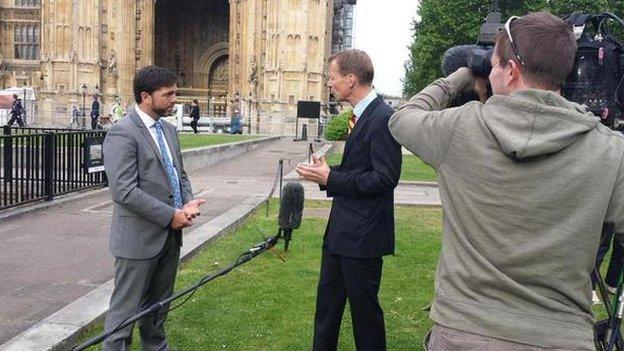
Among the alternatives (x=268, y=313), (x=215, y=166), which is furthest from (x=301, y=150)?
(x=268, y=313)

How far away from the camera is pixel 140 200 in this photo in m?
3.91

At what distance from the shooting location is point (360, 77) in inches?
158

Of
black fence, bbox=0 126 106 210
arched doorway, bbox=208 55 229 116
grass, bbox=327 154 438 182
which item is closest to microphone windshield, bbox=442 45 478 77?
black fence, bbox=0 126 106 210

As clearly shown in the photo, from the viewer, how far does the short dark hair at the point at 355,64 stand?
13.1ft

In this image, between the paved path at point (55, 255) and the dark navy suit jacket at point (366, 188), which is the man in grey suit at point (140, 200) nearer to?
the dark navy suit jacket at point (366, 188)

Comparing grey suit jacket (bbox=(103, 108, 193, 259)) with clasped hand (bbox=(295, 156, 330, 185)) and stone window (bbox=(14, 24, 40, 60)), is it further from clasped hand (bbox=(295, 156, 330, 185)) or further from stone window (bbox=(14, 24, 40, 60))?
stone window (bbox=(14, 24, 40, 60))

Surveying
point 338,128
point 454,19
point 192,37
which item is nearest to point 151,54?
point 192,37

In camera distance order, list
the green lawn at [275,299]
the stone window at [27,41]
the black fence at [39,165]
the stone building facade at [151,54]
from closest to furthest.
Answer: the green lawn at [275,299], the black fence at [39,165], the stone building facade at [151,54], the stone window at [27,41]

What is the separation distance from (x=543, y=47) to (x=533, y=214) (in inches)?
21.0

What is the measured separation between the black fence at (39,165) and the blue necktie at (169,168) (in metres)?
6.74

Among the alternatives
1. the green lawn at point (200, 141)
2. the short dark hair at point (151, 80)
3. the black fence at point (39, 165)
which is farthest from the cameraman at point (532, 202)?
the green lawn at point (200, 141)

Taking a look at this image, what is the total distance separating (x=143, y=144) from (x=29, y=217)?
23.3 feet

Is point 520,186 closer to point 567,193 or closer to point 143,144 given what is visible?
point 567,193

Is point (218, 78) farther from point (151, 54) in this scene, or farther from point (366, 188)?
point (366, 188)
